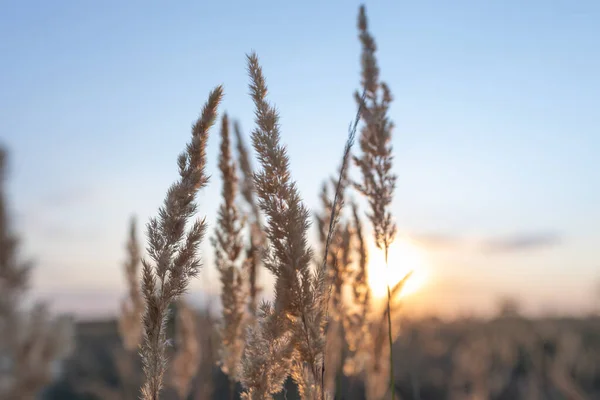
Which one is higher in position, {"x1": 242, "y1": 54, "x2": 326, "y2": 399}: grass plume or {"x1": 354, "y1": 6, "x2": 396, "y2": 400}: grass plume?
Answer: {"x1": 354, "y1": 6, "x2": 396, "y2": 400}: grass plume

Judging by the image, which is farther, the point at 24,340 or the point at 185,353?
the point at 185,353

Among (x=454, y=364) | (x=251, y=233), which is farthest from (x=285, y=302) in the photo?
(x=454, y=364)

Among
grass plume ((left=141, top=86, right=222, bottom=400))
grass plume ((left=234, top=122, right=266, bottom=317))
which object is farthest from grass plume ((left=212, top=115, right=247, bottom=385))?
grass plume ((left=141, top=86, right=222, bottom=400))

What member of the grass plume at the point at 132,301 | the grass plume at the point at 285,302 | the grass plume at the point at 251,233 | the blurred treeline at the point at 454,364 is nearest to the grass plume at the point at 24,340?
the grass plume at the point at 285,302

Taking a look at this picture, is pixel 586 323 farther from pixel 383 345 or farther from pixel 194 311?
pixel 383 345

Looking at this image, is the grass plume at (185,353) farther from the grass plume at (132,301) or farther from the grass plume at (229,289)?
the grass plume at (229,289)

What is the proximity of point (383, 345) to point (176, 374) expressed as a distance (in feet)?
8.47

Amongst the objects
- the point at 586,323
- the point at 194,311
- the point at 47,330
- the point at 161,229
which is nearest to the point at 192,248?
the point at 161,229

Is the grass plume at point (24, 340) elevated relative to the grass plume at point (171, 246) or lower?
lower

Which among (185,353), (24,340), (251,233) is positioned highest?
(251,233)

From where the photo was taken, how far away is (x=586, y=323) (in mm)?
17859

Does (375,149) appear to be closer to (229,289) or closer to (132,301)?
(229,289)

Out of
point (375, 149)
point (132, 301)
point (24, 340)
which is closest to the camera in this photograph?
point (24, 340)

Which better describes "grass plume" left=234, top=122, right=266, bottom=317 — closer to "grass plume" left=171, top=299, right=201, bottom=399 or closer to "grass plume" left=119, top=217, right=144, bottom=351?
"grass plume" left=171, top=299, right=201, bottom=399
